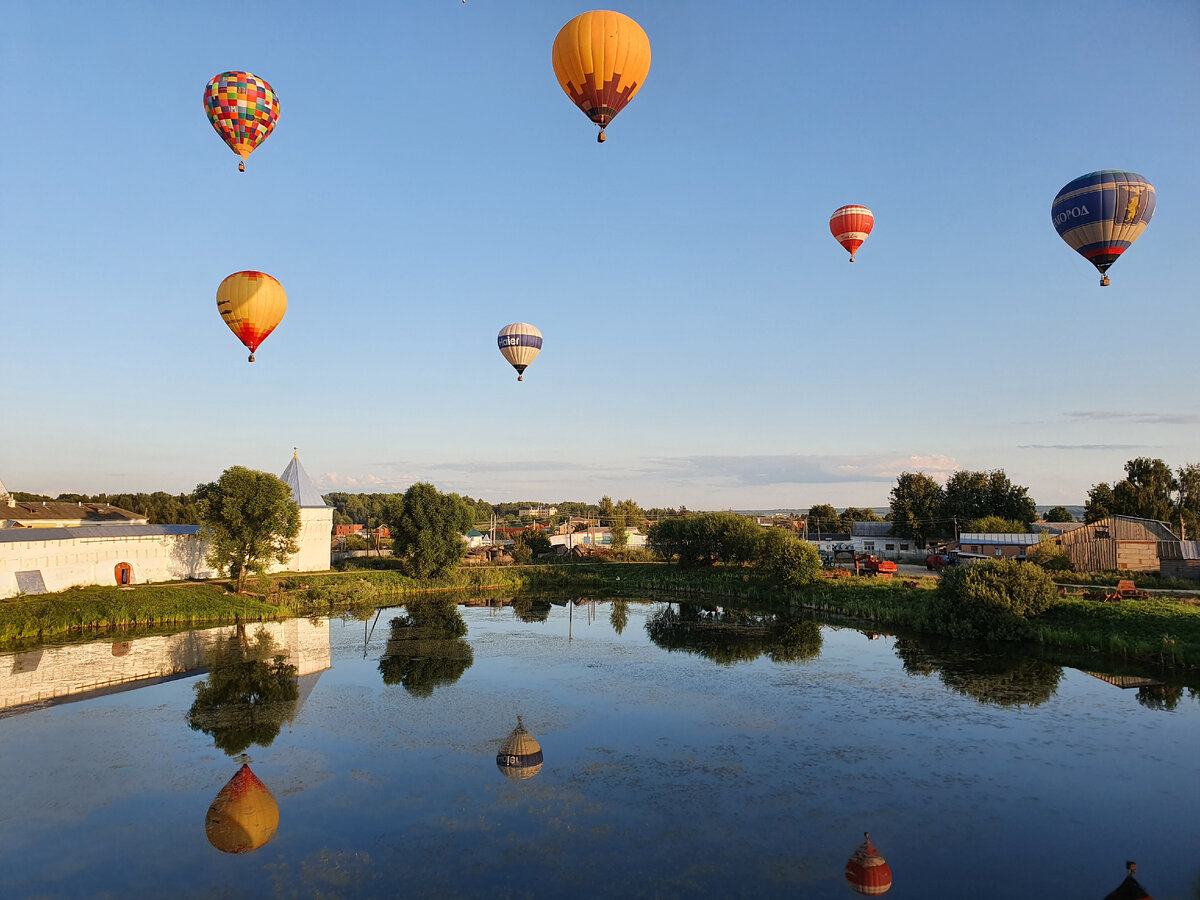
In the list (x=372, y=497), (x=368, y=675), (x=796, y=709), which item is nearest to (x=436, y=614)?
(x=368, y=675)

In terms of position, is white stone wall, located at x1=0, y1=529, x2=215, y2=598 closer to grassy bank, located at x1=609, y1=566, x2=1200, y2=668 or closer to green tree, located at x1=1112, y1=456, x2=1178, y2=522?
grassy bank, located at x1=609, y1=566, x2=1200, y2=668

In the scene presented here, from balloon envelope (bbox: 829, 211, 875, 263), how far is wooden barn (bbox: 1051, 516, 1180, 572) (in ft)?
66.7

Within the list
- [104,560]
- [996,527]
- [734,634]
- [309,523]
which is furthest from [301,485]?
[996,527]

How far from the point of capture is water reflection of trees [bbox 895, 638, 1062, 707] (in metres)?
20.0

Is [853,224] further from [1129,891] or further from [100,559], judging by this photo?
[100,559]

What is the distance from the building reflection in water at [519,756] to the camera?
14.7 meters

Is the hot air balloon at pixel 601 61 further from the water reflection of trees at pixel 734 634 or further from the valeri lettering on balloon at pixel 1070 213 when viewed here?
the water reflection of trees at pixel 734 634

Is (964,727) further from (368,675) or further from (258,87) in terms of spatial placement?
(258,87)

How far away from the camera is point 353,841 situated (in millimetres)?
11562

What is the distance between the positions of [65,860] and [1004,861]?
14.1 metres

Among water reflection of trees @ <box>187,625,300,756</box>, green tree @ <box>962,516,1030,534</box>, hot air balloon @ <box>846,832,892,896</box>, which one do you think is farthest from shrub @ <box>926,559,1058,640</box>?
green tree @ <box>962,516,1030,534</box>

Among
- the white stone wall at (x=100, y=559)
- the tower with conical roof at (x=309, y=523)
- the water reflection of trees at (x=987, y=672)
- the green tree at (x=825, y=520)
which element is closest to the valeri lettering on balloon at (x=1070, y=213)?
the water reflection of trees at (x=987, y=672)

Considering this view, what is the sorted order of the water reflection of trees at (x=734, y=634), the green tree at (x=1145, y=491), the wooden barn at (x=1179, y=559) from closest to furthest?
the water reflection of trees at (x=734, y=634)
the wooden barn at (x=1179, y=559)
the green tree at (x=1145, y=491)

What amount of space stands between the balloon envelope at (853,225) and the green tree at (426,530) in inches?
1120
